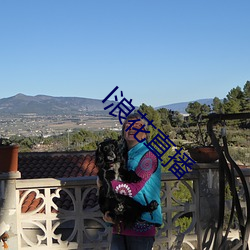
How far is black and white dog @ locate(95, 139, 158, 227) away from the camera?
2.36 meters

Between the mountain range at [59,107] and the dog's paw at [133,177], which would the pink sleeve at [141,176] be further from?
the mountain range at [59,107]

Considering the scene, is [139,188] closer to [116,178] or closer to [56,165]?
[116,178]

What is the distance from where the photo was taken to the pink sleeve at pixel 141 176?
7.64ft

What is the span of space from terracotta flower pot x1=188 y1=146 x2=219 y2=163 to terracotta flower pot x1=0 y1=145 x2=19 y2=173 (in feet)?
4.94

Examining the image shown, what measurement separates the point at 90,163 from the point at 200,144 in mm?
9603

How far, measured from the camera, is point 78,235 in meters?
3.42

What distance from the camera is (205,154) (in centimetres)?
342

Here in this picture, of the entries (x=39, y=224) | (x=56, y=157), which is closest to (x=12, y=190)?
(x=39, y=224)

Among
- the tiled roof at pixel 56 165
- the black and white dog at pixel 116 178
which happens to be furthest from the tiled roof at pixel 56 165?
Result: the black and white dog at pixel 116 178

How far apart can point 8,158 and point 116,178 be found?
1266 mm

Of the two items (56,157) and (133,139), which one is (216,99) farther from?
(133,139)

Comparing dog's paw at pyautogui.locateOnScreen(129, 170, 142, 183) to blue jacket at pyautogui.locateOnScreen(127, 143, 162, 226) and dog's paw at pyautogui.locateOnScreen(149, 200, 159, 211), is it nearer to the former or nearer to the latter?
blue jacket at pyautogui.locateOnScreen(127, 143, 162, 226)

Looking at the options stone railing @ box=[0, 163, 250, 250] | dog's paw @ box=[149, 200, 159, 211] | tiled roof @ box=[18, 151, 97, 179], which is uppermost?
dog's paw @ box=[149, 200, 159, 211]

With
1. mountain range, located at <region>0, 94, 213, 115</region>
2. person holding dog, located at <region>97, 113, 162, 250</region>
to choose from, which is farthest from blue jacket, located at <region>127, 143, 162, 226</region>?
mountain range, located at <region>0, 94, 213, 115</region>
